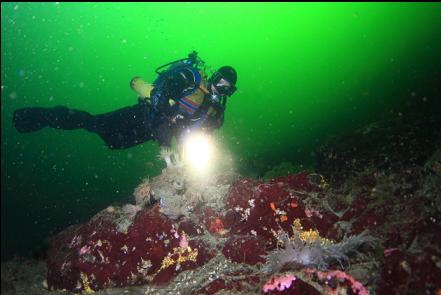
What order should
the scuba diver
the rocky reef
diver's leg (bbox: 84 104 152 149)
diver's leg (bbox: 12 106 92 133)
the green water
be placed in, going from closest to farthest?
the rocky reef
the scuba diver
diver's leg (bbox: 84 104 152 149)
diver's leg (bbox: 12 106 92 133)
the green water

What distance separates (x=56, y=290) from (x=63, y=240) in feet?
2.23

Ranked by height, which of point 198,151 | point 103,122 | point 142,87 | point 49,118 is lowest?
point 198,151

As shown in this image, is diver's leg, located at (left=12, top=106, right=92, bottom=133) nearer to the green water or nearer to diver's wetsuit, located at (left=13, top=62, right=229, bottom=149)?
diver's wetsuit, located at (left=13, top=62, right=229, bottom=149)

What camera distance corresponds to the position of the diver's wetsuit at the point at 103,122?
8281 millimetres

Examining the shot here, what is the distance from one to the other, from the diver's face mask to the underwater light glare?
1026 millimetres

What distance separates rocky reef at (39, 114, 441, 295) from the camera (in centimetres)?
263

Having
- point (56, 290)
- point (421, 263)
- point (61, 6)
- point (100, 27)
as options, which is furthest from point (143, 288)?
point (100, 27)

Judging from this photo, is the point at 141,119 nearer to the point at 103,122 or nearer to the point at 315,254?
the point at 103,122

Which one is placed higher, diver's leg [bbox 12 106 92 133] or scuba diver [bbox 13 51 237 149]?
diver's leg [bbox 12 106 92 133]

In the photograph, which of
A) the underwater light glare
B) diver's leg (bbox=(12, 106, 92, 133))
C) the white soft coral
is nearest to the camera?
the white soft coral

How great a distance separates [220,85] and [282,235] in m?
4.02

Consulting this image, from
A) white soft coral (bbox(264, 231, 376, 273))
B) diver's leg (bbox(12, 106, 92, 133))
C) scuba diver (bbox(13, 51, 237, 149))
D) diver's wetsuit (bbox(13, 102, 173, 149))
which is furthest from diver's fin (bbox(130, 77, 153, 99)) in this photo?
white soft coral (bbox(264, 231, 376, 273))

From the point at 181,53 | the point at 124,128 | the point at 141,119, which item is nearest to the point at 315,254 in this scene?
the point at 141,119

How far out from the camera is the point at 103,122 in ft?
28.1
